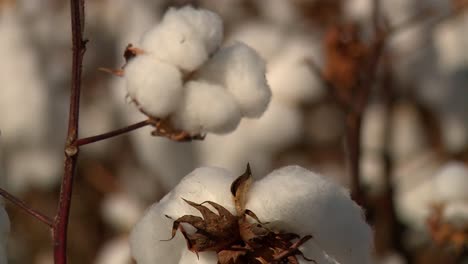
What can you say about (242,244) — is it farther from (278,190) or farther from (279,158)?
(279,158)

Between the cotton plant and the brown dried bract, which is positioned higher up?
the brown dried bract

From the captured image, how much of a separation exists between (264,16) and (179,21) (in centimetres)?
289

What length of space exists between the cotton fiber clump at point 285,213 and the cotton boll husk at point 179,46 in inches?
7.1

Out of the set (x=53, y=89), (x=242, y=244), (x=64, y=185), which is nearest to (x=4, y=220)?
(x=64, y=185)

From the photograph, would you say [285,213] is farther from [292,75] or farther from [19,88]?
[19,88]

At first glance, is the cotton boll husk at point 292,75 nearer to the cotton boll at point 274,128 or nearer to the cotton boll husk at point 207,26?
the cotton boll at point 274,128

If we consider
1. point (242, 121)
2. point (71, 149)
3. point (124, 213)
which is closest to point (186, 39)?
point (71, 149)

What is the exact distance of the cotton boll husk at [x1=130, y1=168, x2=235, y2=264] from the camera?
2.89 ft

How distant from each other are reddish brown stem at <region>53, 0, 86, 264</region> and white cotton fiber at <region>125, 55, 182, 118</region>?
0.10 m

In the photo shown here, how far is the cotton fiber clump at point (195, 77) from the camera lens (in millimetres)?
1040

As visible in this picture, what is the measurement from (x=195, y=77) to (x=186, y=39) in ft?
0.13

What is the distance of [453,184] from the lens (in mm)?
1690

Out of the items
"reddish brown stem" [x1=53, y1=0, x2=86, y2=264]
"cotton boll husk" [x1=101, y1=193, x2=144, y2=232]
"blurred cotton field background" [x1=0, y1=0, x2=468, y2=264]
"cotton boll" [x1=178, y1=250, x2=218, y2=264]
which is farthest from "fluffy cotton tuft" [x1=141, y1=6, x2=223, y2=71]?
"cotton boll husk" [x1=101, y1=193, x2=144, y2=232]

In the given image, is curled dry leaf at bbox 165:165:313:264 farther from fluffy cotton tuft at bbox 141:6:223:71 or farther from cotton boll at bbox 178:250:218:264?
fluffy cotton tuft at bbox 141:6:223:71
